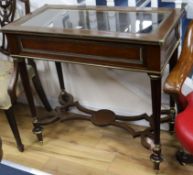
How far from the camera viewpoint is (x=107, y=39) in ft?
4.62

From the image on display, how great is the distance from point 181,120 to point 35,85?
1.18 metres

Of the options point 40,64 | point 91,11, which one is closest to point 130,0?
point 91,11

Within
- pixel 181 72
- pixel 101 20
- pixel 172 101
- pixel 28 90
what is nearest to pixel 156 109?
pixel 181 72

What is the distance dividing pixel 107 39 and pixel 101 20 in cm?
27

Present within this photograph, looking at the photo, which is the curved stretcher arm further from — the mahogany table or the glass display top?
the glass display top

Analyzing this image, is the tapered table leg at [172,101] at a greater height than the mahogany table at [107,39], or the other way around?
the mahogany table at [107,39]

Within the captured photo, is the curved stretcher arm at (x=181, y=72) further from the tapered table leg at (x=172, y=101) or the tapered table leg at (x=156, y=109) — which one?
the tapered table leg at (x=172, y=101)

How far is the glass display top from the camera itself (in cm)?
150

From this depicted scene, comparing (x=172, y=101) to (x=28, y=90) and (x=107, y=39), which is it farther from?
(x=28, y=90)

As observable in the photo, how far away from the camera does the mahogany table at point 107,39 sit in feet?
4.55

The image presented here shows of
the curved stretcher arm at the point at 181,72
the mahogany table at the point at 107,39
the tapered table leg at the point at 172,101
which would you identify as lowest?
the tapered table leg at the point at 172,101

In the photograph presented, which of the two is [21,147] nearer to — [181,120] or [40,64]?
[40,64]

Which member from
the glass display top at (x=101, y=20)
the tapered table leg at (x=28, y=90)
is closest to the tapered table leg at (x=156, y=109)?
the glass display top at (x=101, y=20)

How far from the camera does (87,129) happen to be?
220 cm
